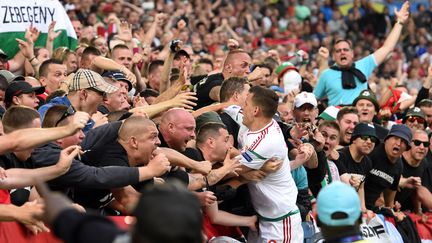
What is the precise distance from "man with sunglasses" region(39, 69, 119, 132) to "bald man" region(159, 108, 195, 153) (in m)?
0.64

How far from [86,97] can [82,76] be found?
23 centimetres

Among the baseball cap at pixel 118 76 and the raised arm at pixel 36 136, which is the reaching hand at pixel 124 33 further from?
the raised arm at pixel 36 136

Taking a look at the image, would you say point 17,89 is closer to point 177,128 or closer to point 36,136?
point 177,128

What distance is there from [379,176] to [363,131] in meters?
0.63

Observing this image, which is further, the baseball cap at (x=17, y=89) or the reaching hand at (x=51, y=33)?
the reaching hand at (x=51, y=33)

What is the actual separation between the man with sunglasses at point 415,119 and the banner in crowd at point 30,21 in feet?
15.3

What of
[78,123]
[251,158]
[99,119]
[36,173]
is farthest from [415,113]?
[78,123]

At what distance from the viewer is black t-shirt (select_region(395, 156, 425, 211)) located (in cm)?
1282

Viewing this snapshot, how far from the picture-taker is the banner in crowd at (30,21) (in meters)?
13.1

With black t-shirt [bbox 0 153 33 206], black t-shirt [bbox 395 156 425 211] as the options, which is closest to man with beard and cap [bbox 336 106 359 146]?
black t-shirt [bbox 395 156 425 211]

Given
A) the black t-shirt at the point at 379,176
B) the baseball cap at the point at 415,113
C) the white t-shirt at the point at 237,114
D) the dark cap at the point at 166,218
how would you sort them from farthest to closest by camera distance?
1. the baseball cap at the point at 415,113
2. the black t-shirt at the point at 379,176
3. the white t-shirt at the point at 237,114
4. the dark cap at the point at 166,218

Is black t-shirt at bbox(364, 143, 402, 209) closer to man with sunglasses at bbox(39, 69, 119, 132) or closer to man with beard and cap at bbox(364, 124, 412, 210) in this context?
man with beard and cap at bbox(364, 124, 412, 210)

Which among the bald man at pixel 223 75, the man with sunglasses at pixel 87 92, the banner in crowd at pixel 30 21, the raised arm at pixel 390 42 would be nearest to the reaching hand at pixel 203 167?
the man with sunglasses at pixel 87 92

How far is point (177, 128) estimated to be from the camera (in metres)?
8.97
